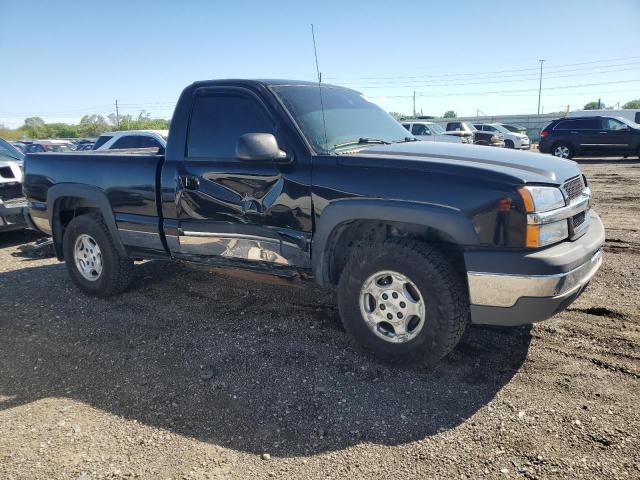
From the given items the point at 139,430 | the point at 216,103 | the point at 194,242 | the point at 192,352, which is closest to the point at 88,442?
the point at 139,430

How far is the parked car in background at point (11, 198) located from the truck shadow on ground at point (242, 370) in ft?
9.74

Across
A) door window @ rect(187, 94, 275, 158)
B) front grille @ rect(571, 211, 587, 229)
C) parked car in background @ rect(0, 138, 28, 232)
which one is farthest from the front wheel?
door window @ rect(187, 94, 275, 158)

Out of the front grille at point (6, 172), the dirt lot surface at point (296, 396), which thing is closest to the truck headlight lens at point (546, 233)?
the dirt lot surface at point (296, 396)

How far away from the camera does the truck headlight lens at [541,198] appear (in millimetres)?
2906

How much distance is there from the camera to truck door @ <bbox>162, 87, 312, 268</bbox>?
145 inches

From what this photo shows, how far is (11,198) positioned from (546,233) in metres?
7.65

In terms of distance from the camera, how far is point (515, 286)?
2.94 m

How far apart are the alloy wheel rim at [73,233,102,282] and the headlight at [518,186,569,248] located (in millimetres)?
3990

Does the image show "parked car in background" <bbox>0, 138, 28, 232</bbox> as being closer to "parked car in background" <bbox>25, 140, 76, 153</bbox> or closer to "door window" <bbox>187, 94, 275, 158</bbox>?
"door window" <bbox>187, 94, 275, 158</bbox>

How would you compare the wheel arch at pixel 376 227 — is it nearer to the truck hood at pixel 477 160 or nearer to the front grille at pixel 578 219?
the truck hood at pixel 477 160

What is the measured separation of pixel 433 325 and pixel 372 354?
54 centimetres

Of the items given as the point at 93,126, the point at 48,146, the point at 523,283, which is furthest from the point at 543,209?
the point at 93,126

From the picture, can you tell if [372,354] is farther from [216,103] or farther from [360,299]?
[216,103]

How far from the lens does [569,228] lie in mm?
3240
